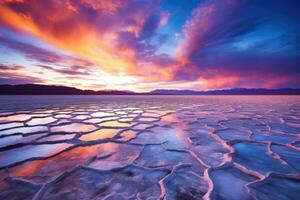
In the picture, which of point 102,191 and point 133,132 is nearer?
point 102,191

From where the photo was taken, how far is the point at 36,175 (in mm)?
1206

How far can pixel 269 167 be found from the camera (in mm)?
1330

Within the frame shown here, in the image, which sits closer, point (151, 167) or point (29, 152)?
point (151, 167)

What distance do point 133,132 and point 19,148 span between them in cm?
149

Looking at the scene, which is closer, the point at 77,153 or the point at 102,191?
the point at 102,191

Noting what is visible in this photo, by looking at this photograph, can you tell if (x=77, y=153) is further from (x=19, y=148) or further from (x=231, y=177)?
(x=231, y=177)

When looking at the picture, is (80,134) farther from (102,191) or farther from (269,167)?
(269,167)

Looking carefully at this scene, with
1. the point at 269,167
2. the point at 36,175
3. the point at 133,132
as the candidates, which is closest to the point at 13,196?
the point at 36,175

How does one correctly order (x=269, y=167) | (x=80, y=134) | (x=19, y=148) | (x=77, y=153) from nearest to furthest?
(x=269, y=167) < (x=77, y=153) < (x=19, y=148) < (x=80, y=134)

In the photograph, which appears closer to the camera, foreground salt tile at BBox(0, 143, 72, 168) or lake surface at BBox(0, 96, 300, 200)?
lake surface at BBox(0, 96, 300, 200)

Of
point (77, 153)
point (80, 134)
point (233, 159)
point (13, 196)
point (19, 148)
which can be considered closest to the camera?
point (13, 196)

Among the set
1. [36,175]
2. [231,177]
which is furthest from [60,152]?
[231,177]

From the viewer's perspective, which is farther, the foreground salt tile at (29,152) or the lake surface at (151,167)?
the foreground salt tile at (29,152)

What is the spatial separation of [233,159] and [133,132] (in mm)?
1533
